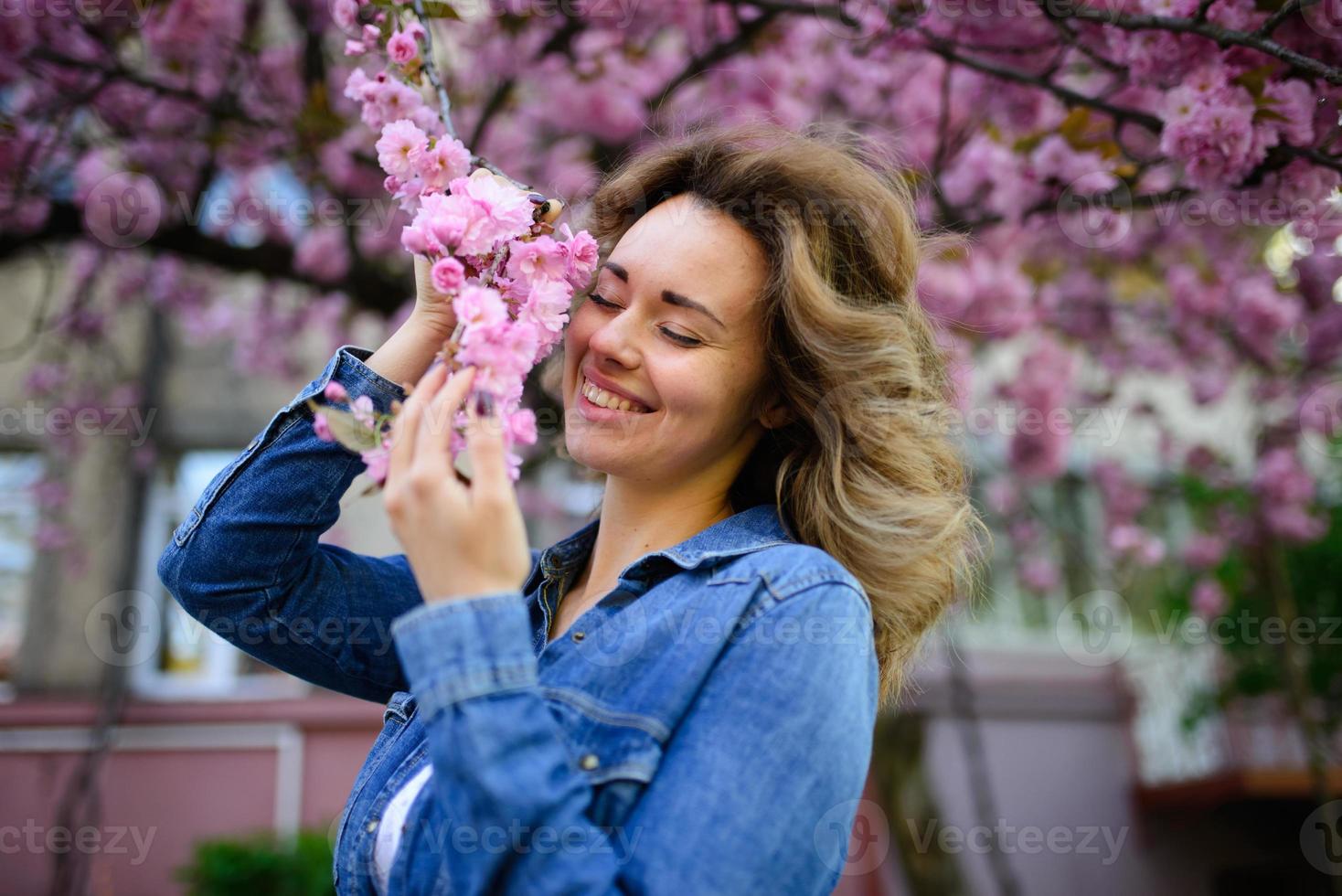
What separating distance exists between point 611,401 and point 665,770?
Answer: 56 cm

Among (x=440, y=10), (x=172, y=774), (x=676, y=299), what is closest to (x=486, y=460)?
(x=676, y=299)

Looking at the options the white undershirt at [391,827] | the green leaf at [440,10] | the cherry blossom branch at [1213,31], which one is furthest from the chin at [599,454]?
the cherry blossom branch at [1213,31]

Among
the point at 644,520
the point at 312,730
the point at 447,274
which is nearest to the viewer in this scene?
the point at 447,274

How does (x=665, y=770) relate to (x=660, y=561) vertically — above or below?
below

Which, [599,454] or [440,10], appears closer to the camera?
[599,454]

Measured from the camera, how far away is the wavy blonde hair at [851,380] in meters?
1.48

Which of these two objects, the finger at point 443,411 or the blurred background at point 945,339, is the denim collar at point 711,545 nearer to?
the finger at point 443,411

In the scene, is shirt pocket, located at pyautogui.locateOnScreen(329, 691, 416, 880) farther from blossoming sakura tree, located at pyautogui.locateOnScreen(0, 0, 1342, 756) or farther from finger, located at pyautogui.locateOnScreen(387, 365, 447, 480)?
blossoming sakura tree, located at pyautogui.locateOnScreen(0, 0, 1342, 756)

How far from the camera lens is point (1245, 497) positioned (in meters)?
6.26

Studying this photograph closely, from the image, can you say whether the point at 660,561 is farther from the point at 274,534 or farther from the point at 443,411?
the point at 274,534

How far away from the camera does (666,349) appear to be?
1.46 metres

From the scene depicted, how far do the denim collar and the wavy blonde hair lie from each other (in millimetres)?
62

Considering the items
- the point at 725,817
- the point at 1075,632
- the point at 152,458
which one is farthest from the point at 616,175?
the point at 1075,632

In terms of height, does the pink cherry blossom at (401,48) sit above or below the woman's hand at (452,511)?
above
